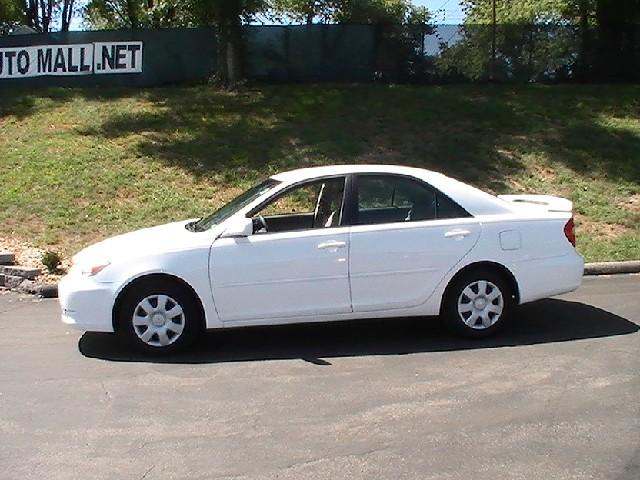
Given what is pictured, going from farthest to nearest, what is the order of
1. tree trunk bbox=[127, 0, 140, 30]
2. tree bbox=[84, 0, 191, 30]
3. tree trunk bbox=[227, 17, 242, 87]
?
tree trunk bbox=[127, 0, 140, 30] → tree bbox=[84, 0, 191, 30] → tree trunk bbox=[227, 17, 242, 87]

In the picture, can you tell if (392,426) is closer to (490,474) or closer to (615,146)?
(490,474)

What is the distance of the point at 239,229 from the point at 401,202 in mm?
1425

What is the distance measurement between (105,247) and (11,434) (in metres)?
2.13

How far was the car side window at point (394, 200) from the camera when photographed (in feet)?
22.9

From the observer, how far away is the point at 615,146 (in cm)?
1521

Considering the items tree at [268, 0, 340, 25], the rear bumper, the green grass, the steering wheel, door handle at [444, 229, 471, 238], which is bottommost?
the rear bumper

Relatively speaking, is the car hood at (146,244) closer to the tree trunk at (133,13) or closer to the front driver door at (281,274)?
the front driver door at (281,274)

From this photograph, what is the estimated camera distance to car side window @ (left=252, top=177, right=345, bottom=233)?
22.9 feet

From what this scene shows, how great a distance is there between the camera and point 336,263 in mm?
6695

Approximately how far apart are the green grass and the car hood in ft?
13.8

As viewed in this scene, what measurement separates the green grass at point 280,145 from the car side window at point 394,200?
426cm

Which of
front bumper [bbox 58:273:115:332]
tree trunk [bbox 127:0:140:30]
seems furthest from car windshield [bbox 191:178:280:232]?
tree trunk [bbox 127:0:140:30]

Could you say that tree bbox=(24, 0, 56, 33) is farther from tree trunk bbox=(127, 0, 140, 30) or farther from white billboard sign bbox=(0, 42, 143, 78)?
white billboard sign bbox=(0, 42, 143, 78)

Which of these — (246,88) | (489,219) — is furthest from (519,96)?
(489,219)
